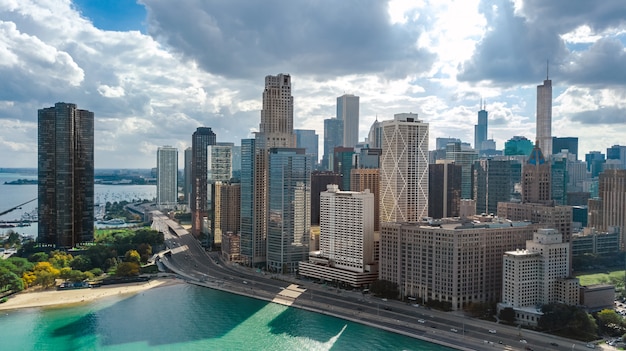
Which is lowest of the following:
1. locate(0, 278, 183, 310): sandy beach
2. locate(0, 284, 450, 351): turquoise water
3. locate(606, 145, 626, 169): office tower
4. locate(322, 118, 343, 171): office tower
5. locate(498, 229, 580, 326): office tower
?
locate(0, 284, 450, 351): turquoise water

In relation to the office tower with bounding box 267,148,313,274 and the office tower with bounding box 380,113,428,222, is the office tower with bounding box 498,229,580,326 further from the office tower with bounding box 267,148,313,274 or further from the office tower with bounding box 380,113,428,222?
the office tower with bounding box 267,148,313,274

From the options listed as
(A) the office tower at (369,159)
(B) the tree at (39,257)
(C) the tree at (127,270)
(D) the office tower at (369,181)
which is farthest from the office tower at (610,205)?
(B) the tree at (39,257)

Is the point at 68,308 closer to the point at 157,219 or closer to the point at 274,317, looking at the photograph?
the point at 274,317

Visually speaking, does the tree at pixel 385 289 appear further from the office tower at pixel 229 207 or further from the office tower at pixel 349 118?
the office tower at pixel 349 118

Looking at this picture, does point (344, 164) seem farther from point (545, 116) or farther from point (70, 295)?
point (70, 295)

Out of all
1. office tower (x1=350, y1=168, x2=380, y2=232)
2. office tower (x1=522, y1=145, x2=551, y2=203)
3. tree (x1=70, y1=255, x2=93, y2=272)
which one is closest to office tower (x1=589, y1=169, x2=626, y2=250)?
office tower (x1=522, y1=145, x2=551, y2=203)

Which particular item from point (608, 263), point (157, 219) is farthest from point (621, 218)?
point (157, 219)
